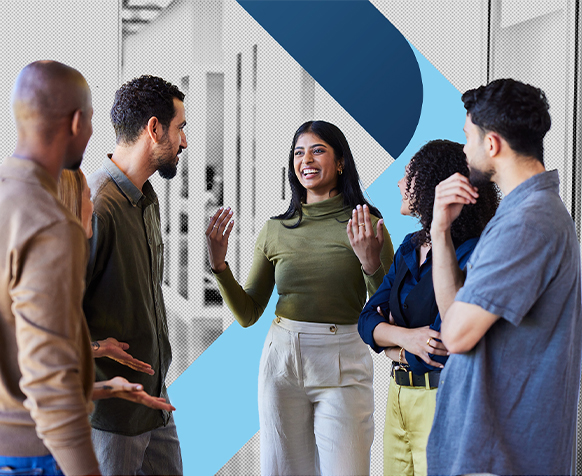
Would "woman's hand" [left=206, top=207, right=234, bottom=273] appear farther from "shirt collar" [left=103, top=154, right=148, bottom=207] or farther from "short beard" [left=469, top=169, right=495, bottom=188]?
"short beard" [left=469, top=169, right=495, bottom=188]

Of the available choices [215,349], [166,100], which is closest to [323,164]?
[166,100]

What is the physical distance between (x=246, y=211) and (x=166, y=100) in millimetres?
1036

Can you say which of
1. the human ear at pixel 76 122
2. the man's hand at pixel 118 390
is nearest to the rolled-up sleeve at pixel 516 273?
the man's hand at pixel 118 390

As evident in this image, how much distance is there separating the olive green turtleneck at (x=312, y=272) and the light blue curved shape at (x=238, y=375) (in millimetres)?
623

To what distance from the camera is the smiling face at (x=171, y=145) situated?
200 centimetres

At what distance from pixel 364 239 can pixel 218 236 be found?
0.59 metres

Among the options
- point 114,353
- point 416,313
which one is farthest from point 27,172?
point 416,313

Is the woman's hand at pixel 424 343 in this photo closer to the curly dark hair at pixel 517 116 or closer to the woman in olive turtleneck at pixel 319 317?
the woman in olive turtleneck at pixel 319 317

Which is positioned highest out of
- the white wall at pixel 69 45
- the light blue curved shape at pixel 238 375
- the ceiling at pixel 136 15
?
the ceiling at pixel 136 15

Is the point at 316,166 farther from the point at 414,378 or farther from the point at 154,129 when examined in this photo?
the point at 414,378

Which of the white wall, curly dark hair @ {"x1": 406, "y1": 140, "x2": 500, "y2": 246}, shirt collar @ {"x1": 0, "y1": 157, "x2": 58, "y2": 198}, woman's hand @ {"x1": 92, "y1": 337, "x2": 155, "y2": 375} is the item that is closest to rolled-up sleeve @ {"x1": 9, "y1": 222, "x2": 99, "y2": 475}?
shirt collar @ {"x1": 0, "y1": 157, "x2": 58, "y2": 198}

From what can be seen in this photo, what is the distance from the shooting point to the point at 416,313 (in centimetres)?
176

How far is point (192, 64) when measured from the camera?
113 inches

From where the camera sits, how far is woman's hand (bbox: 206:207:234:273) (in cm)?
223
